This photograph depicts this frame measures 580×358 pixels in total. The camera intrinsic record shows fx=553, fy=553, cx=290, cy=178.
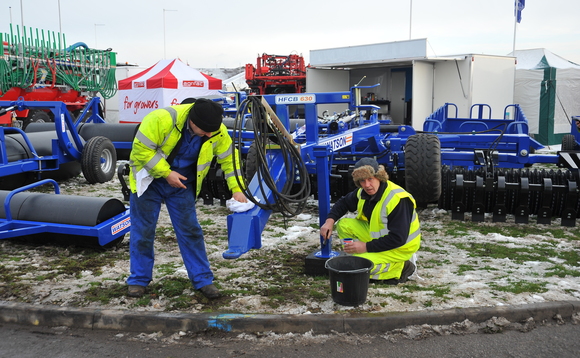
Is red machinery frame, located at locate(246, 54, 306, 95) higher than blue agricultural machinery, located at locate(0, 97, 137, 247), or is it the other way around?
red machinery frame, located at locate(246, 54, 306, 95)

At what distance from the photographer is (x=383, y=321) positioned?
3938 mm

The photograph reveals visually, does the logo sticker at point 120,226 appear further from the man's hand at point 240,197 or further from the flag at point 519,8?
the flag at point 519,8

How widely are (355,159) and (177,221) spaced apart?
4.24m

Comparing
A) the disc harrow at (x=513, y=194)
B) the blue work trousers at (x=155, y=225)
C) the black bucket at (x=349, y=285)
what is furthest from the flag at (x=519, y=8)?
the blue work trousers at (x=155, y=225)

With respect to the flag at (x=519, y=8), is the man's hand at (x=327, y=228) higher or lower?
lower

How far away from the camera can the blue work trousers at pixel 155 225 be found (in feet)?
14.6

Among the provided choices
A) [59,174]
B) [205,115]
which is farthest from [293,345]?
[59,174]

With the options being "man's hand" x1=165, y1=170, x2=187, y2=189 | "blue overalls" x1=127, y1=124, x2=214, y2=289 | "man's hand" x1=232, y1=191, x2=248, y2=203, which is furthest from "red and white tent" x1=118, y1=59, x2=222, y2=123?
"man's hand" x1=165, y1=170, x2=187, y2=189

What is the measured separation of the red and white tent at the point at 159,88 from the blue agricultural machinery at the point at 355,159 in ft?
41.1

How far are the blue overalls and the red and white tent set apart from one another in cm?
1597

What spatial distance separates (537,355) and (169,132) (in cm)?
299

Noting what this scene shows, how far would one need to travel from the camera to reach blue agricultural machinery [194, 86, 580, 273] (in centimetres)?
Answer: 440

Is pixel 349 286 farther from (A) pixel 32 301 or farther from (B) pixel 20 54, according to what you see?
(B) pixel 20 54

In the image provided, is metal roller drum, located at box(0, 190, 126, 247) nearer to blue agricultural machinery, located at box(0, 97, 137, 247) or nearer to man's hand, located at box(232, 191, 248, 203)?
blue agricultural machinery, located at box(0, 97, 137, 247)
